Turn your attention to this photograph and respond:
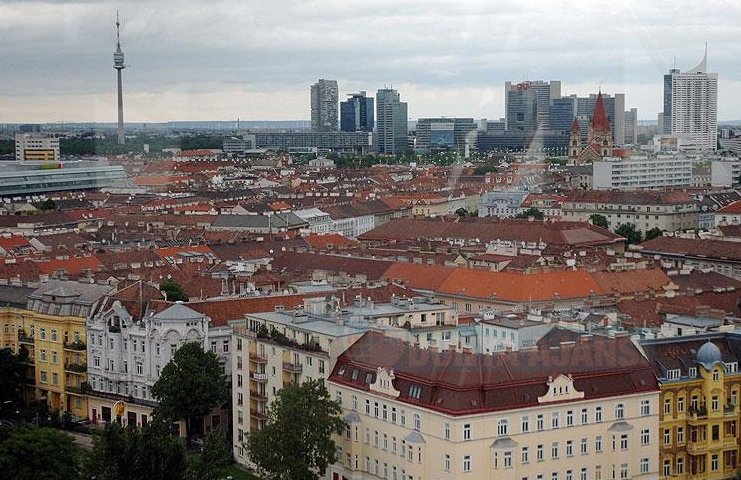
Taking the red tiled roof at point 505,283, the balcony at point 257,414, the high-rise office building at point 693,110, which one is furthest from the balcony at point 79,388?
the high-rise office building at point 693,110

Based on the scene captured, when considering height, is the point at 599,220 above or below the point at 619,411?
below

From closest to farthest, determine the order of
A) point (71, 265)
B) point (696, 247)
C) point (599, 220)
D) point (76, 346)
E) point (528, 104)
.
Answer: point (76, 346)
point (71, 265)
point (696, 247)
point (599, 220)
point (528, 104)

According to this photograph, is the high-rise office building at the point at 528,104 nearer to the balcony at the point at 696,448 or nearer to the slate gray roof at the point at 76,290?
the slate gray roof at the point at 76,290

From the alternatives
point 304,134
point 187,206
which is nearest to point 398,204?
point 187,206

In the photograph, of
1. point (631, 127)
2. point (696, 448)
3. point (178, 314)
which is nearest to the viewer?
point (696, 448)

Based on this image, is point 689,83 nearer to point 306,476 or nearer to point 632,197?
point 632,197

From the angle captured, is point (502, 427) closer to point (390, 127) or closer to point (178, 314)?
point (178, 314)

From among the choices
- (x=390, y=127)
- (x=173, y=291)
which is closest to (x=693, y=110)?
(x=390, y=127)
